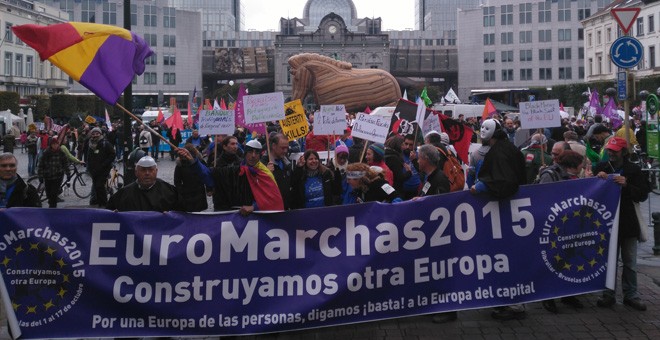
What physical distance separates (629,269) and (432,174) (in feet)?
7.09

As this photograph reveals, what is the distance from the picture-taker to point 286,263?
6.29 metres

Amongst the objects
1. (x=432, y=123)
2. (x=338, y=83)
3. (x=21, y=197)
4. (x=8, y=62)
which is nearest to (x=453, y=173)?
(x=432, y=123)

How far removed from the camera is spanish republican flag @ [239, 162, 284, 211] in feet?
24.3

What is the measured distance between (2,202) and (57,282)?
160 centimetres

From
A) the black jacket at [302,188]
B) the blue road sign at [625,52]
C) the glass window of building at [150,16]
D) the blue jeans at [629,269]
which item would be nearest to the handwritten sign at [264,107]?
the black jacket at [302,188]

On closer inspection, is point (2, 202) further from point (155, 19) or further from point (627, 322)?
point (155, 19)

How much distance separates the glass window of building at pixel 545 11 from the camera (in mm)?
105500

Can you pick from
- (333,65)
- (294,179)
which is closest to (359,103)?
(333,65)

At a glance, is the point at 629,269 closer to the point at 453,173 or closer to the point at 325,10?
the point at 453,173

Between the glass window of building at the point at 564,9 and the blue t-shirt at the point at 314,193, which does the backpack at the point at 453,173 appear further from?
the glass window of building at the point at 564,9

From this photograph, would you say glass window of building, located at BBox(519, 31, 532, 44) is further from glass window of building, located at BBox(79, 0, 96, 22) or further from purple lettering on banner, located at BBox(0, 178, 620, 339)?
purple lettering on banner, located at BBox(0, 178, 620, 339)

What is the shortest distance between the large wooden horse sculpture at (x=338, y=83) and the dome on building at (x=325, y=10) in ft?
404

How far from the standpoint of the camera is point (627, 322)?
268 inches

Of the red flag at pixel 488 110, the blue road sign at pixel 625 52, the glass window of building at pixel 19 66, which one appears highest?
the glass window of building at pixel 19 66
